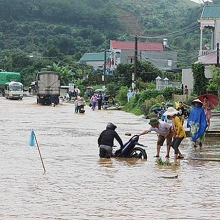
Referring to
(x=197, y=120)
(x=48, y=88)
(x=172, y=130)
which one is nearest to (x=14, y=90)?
(x=48, y=88)

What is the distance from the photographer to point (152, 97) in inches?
1881

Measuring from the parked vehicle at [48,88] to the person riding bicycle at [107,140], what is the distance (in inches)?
1618

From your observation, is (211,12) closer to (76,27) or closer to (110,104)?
(110,104)

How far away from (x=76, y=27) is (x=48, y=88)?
11735 centimetres

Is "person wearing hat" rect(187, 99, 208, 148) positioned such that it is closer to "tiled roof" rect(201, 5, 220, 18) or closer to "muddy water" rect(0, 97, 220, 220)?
"muddy water" rect(0, 97, 220, 220)

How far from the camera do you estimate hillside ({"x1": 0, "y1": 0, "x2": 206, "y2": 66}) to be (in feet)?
479

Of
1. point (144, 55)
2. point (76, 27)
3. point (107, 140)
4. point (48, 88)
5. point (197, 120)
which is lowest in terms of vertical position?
point (107, 140)

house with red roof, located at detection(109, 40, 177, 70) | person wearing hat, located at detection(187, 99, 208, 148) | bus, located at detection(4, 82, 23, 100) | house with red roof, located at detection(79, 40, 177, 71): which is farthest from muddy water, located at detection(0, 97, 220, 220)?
house with red roof, located at detection(109, 40, 177, 70)

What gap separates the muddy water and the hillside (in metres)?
105

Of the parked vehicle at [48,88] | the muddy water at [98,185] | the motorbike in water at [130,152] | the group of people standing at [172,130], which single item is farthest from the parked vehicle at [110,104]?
the motorbike in water at [130,152]

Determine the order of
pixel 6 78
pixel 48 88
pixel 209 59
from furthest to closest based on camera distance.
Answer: pixel 6 78, pixel 48 88, pixel 209 59

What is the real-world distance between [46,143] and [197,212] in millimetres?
13732

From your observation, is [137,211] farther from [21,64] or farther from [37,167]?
[21,64]

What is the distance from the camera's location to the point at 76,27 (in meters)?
178
